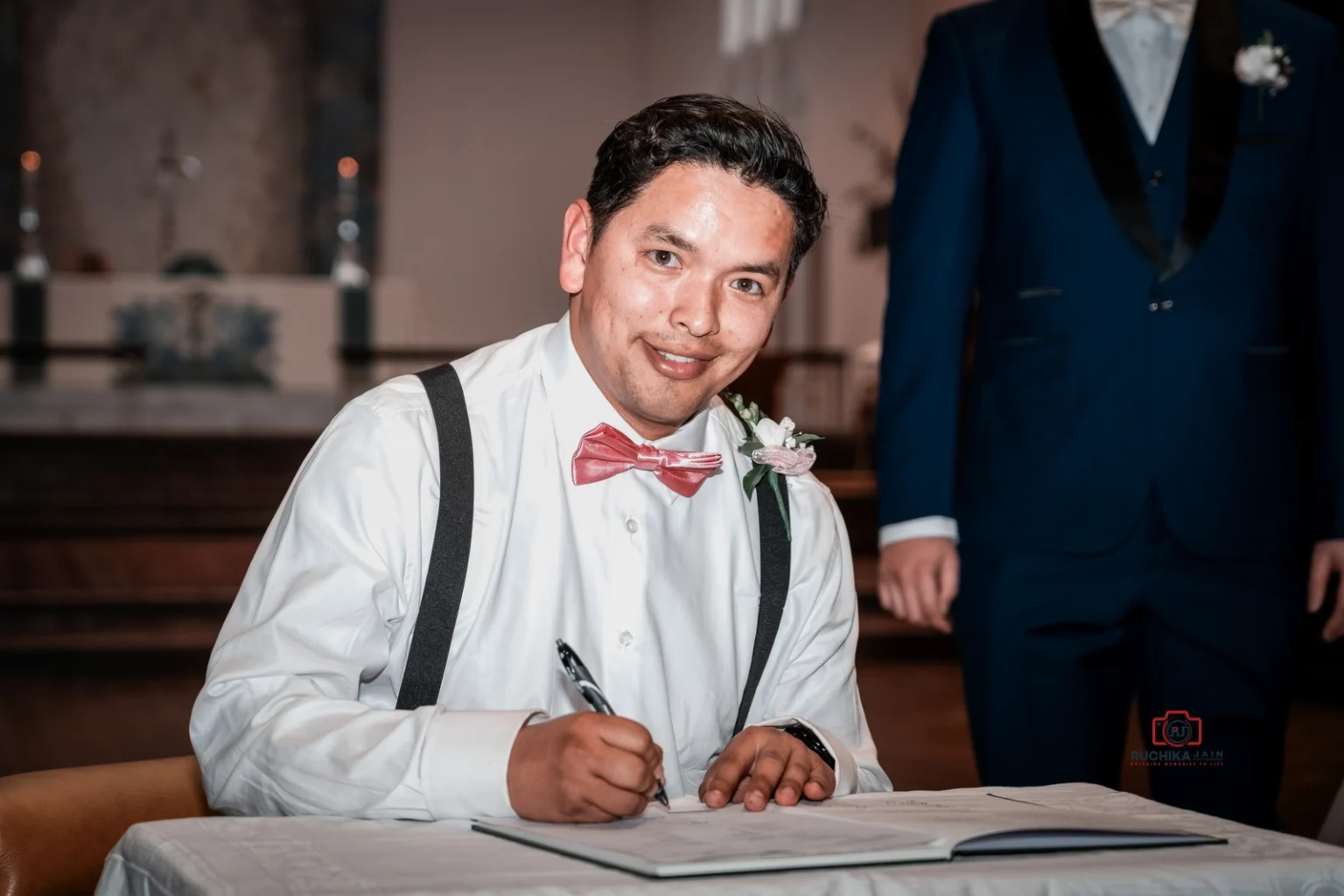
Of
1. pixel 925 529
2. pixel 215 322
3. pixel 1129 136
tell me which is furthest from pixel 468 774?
pixel 215 322

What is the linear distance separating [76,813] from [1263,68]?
74.1 inches

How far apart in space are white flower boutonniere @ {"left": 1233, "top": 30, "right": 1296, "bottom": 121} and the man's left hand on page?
4.43 ft

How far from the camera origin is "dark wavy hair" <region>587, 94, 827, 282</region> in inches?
67.6

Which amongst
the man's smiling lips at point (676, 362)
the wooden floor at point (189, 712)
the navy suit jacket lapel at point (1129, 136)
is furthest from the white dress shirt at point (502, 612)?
the wooden floor at point (189, 712)

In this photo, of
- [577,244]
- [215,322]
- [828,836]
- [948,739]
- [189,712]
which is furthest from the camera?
[215,322]

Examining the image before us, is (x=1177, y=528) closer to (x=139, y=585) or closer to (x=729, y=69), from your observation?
(x=139, y=585)

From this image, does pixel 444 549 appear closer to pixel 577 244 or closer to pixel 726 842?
pixel 577 244

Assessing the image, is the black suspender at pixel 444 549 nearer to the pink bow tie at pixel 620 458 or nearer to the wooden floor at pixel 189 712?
the pink bow tie at pixel 620 458

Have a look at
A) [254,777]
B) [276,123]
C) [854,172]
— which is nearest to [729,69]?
[854,172]

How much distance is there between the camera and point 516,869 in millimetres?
1081

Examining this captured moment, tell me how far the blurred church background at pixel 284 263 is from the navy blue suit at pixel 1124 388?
2149 mm

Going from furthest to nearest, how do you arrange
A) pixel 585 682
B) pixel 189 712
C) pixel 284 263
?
1. pixel 284 263
2. pixel 189 712
3. pixel 585 682

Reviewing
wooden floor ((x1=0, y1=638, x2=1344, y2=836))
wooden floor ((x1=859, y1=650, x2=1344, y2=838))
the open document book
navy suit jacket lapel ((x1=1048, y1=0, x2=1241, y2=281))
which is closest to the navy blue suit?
navy suit jacket lapel ((x1=1048, y1=0, x2=1241, y2=281))

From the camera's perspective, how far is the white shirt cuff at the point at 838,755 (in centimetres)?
163
